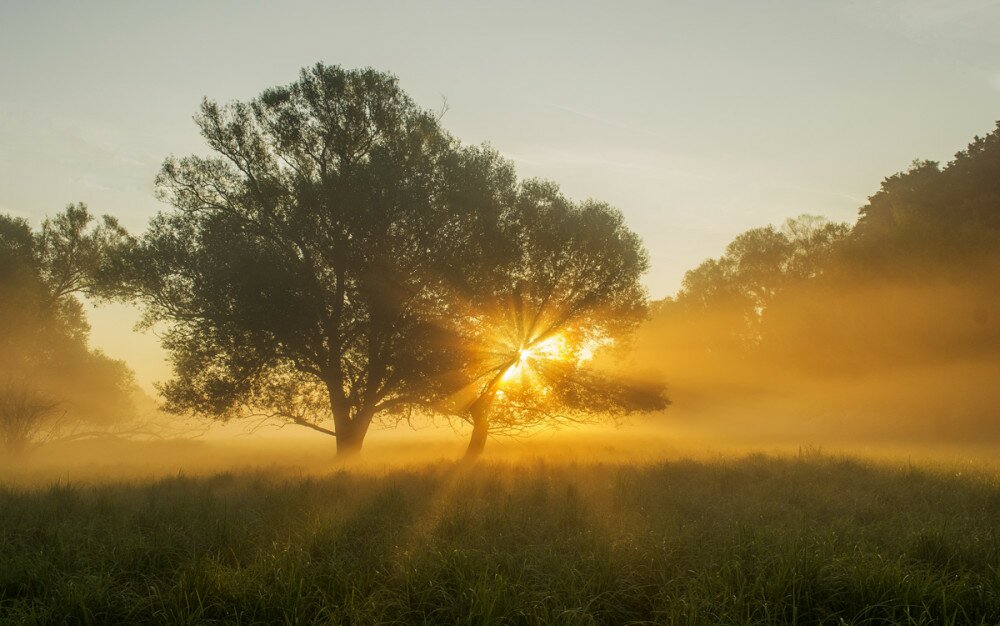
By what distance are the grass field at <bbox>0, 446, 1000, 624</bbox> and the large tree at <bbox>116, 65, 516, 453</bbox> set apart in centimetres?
711

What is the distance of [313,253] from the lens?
738 inches

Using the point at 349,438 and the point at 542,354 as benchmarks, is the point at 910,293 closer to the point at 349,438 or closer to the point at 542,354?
the point at 542,354

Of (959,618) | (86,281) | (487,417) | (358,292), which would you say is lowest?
(959,618)

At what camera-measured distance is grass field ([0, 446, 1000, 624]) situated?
5309mm

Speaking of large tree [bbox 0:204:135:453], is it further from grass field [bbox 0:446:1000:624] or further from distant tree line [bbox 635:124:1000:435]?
distant tree line [bbox 635:124:1000:435]

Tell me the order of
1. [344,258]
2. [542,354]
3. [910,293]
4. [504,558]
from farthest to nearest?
[910,293], [542,354], [344,258], [504,558]

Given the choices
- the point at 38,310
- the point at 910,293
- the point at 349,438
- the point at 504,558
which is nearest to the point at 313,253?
the point at 349,438

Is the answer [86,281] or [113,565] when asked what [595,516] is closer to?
[113,565]

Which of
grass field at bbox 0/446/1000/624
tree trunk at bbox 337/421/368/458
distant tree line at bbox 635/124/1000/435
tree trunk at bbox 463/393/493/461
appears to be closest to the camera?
grass field at bbox 0/446/1000/624

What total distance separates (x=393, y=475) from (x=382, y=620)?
958 cm

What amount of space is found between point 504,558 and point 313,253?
1437 centimetres

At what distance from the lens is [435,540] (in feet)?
23.4

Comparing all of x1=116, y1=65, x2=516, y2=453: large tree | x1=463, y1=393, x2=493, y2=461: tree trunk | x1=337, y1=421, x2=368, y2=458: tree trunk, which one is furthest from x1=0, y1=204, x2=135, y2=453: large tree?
x1=463, y1=393, x2=493, y2=461: tree trunk

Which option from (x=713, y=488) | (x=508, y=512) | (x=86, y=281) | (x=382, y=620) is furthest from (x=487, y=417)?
(x=86, y=281)
